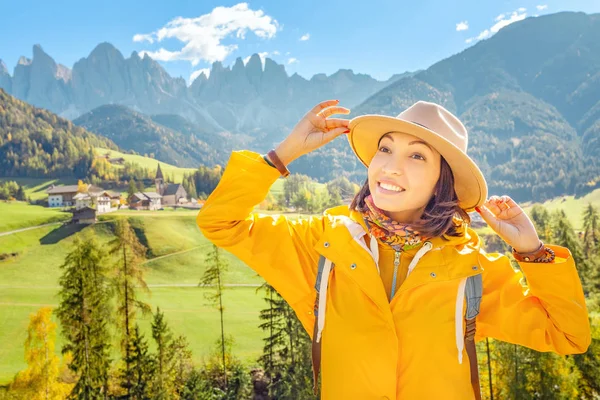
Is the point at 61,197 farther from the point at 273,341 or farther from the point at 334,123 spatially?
the point at 334,123

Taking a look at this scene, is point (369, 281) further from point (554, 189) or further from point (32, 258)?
point (554, 189)

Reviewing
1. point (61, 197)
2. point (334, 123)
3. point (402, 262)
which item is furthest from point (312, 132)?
point (61, 197)

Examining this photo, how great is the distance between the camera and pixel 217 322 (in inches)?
1778

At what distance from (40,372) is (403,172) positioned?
3184 cm

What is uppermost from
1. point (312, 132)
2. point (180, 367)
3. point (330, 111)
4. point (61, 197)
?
point (61, 197)

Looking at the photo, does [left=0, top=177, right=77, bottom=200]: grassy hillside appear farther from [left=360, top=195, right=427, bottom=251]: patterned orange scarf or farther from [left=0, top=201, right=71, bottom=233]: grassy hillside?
[left=360, top=195, right=427, bottom=251]: patterned orange scarf

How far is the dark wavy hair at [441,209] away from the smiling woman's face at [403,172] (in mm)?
100

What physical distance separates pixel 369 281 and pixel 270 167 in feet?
3.33

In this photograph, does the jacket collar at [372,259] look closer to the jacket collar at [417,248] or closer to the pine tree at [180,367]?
the jacket collar at [417,248]

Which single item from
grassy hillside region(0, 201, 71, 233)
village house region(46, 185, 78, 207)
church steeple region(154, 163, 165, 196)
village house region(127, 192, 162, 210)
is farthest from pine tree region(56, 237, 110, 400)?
church steeple region(154, 163, 165, 196)

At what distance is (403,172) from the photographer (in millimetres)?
2729

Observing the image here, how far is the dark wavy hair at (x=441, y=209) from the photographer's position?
272 cm

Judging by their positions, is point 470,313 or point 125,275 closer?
point 470,313

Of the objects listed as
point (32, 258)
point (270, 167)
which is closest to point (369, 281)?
point (270, 167)
